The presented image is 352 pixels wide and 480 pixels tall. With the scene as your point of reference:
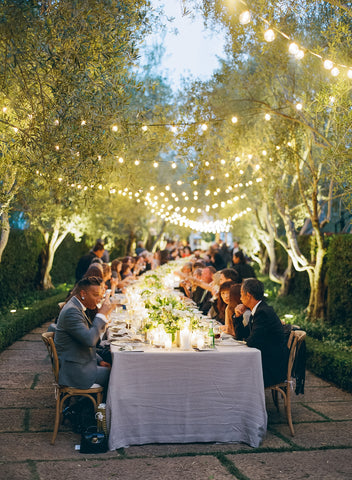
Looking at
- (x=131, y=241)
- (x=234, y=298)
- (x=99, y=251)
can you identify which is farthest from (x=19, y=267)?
(x=131, y=241)

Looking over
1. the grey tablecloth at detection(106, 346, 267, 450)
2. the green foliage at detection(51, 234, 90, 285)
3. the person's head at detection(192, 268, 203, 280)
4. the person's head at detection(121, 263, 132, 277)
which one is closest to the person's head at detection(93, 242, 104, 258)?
the person's head at detection(121, 263, 132, 277)

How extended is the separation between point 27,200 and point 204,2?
6.54 m

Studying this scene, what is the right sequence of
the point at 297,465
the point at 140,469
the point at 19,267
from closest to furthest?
the point at 140,469, the point at 297,465, the point at 19,267

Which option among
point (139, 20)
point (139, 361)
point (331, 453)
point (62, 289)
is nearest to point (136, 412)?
point (139, 361)

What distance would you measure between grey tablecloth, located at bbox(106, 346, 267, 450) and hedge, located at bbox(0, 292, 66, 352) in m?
4.92

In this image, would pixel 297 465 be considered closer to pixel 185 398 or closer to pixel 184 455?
pixel 184 455

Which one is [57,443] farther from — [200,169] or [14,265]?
[14,265]

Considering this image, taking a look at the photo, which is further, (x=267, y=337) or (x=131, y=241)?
(x=131, y=241)

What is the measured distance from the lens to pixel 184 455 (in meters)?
5.00

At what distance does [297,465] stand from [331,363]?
11.7 feet

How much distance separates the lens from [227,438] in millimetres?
5387

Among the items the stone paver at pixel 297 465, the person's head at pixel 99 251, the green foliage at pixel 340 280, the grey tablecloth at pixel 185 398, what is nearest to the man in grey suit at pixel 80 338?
the grey tablecloth at pixel 185 398

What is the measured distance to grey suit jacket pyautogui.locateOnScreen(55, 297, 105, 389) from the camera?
542 centimetres

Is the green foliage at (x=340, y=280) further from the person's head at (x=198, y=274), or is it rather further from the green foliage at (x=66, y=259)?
the green foliage at (x=66, y=259)
